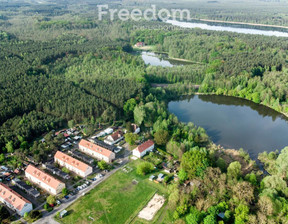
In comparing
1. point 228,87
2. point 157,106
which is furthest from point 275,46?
point 157,106

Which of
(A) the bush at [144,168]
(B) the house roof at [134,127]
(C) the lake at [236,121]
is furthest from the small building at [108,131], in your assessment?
(C) the lake at [236,121]

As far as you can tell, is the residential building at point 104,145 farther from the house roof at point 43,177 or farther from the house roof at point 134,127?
the house roof at point 43,177

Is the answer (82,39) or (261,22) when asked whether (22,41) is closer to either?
(82,39)

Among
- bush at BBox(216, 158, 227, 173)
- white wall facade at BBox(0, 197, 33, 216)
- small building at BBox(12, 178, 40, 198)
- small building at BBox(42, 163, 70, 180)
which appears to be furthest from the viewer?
bush at BBox(216, 158, 227, 173)

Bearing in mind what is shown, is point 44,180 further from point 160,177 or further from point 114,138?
point 160,177

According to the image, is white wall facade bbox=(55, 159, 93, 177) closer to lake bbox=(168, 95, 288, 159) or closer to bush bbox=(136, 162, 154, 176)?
bush bbox=(136, 162, 154, 176)

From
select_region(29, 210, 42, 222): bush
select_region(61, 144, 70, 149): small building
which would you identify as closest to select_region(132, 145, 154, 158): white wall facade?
select_region(61, 144, 70, 149): small building

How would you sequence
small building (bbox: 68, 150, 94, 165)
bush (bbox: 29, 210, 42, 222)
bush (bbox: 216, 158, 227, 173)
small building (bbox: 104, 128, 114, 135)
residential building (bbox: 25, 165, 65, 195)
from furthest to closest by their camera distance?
1. small building (bbox: 104, 128, 114, 135)
2. small building (bbox: 68, 150, 94, 165)
3. bush (bbox: 216, 158, 227, 173)
4. residential building (bbox: 25, 165, 65, 195)
5. bush (bbox: 29, 210, 42, 222)

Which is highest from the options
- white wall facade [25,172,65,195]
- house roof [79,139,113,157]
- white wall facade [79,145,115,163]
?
house roof [79,139,113,157]
